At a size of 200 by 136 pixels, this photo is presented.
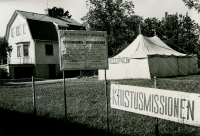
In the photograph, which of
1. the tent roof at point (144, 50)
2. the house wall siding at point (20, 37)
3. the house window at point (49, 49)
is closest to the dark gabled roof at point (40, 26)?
the house wall siding at point (20, 37)

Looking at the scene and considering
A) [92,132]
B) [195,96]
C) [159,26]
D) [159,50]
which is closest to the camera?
[195,96]

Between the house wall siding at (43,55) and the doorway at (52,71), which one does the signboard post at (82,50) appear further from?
the doorway at (52,71)

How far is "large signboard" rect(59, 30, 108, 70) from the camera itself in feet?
15.8

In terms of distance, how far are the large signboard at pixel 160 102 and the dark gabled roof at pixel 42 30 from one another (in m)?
24.6

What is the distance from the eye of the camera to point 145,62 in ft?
57.2

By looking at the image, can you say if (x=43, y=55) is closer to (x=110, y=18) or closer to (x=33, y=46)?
(x=33, y=46)

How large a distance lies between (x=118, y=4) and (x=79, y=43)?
3289 cm

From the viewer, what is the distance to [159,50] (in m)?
19.2

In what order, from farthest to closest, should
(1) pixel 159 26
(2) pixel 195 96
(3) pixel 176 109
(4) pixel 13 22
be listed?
(1) pixel 159 26
(4) pixel 13 22
(3) pixel 176 109
(2) pixel 195 96

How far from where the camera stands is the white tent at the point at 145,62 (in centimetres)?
1759

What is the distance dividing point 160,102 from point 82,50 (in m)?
2.03

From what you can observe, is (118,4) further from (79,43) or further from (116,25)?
(79,43)

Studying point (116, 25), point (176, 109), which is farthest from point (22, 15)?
point (176, 109)

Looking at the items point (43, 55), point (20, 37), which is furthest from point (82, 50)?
point (20, 37)
